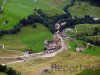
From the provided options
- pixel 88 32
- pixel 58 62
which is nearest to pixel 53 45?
pixel 88 32

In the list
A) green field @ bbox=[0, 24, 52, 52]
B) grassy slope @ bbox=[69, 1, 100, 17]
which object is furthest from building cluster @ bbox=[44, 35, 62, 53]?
grassy slope @ bbox=[69, 1, 100, 17]

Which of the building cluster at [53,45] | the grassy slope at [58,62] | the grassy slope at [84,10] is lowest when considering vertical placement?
the grassy slope at [58,62]

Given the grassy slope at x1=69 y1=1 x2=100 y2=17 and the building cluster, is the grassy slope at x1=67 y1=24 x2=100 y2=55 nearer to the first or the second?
the building cluster

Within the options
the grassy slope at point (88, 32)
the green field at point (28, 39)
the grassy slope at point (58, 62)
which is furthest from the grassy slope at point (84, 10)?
the grassy slope at point (58, 62)

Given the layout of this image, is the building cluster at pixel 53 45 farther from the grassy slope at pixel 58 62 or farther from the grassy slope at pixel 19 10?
the grassy slope at pixel 19 10

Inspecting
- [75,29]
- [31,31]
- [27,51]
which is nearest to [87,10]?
[75,29]

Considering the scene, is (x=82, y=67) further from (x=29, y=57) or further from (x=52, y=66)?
(x=29, y=57)
